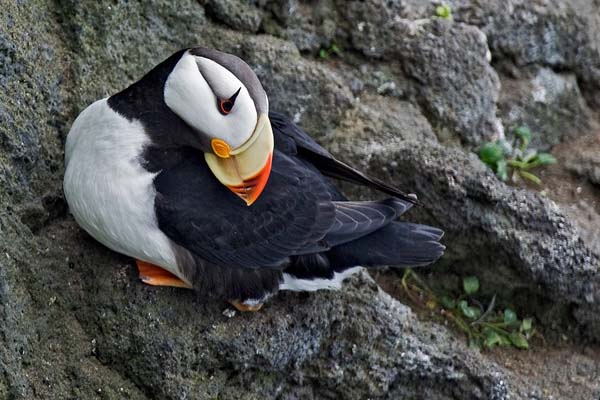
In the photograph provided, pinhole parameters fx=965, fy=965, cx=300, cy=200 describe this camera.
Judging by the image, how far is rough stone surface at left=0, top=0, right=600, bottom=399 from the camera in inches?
137

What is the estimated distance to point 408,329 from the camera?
3.97 meters

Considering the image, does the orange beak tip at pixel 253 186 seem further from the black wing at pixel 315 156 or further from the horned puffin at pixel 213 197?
the black wing at pixel 315 156

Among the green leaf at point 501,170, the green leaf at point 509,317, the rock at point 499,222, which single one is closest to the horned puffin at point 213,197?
the rock at point 499,222

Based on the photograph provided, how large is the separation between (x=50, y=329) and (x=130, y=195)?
584 mm

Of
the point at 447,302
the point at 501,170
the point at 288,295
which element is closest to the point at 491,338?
the point at 447,302

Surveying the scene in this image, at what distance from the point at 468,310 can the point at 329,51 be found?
4.82ft

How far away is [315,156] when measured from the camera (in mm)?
3816

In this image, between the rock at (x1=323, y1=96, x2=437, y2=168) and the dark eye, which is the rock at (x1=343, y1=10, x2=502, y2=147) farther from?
the dark eye

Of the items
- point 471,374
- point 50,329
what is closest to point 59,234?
point 50,329

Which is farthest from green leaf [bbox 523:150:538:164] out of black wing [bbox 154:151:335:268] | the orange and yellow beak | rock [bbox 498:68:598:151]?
the orange and yellow beak

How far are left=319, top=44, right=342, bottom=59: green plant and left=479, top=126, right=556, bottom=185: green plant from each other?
0.87 meters

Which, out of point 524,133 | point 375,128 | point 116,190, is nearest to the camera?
point 116,190

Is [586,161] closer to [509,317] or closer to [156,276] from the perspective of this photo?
[509,317]

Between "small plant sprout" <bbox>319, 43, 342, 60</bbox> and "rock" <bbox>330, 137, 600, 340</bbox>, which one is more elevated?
"small plant sprout" <bbox>319, 43, 342, 60</bbox>
